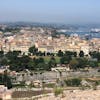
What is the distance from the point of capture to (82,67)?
3466cm

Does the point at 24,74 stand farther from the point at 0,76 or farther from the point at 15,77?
the point at 0,76

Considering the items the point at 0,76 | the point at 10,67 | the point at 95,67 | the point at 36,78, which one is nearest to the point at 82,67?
the point at 95,67

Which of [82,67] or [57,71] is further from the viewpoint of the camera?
[82,67]

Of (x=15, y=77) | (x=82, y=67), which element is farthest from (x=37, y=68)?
(x=15, y=77)

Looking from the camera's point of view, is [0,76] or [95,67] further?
[95,67]

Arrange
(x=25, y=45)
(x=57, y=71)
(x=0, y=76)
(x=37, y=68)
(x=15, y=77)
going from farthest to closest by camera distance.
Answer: (x=25, y=45), (x=37, y=68), (x=57, y=71), (x=15, y=77), (x=0, y=76)

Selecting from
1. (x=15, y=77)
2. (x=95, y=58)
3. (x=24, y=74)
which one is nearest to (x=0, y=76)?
(x=15, y=77)

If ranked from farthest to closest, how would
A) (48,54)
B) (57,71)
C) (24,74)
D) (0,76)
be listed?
(48,54)
(57,71)
(24,74)
(0,76)

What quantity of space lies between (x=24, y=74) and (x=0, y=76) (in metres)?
4.13

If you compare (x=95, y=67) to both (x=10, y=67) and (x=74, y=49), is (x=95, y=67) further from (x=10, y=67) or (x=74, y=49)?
(x=74, y=49)

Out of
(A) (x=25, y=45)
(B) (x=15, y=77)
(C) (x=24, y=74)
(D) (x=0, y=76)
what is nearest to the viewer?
(D) (x=0, y=76)

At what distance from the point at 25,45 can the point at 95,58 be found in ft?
36.9

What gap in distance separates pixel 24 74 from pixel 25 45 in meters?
20.7

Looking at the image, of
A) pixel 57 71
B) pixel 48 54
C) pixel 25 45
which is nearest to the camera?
pixel 57 71
